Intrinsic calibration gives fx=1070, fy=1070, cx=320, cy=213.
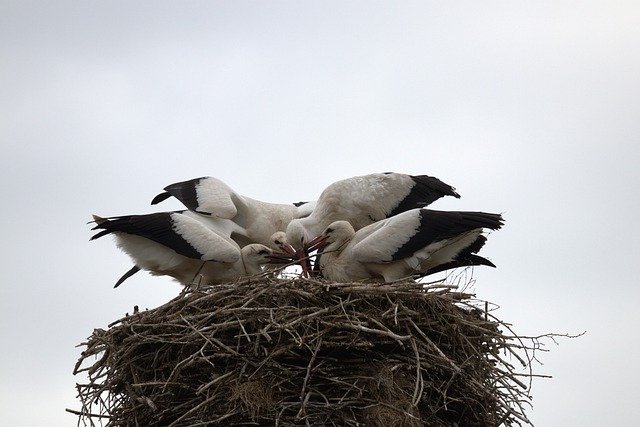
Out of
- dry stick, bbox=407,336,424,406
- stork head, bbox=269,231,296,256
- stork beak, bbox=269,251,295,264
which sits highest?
stork head, bbox=269,231,296,256

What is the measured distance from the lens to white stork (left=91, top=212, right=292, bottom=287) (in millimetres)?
7906

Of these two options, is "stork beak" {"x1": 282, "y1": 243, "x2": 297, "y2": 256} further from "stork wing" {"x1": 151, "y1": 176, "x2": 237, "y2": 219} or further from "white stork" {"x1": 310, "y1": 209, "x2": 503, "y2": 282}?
"stork wing" {"x1": 151, "y1": 176, "x2": 237, "y2": 219}

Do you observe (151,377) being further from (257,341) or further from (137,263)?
(137,263)

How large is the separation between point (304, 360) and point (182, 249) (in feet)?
5.69

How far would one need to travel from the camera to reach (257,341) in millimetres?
6449

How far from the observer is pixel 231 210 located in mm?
8445

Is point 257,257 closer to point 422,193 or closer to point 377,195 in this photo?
point 377,195

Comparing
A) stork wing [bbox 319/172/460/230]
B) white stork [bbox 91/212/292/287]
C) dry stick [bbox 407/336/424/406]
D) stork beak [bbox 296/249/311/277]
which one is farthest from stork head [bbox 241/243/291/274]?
dry stick [bbox 407/336/424/406]

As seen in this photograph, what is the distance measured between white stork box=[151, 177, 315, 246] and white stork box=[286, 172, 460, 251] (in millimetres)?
403

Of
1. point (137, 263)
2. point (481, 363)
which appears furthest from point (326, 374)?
A: point (137, 263)

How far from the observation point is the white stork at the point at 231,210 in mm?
8391

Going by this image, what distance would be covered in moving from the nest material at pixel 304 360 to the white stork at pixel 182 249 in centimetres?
96

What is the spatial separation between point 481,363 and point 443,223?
1197mm

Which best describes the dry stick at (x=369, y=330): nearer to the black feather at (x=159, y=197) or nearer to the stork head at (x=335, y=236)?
the stork head at (x=335, y=236)
